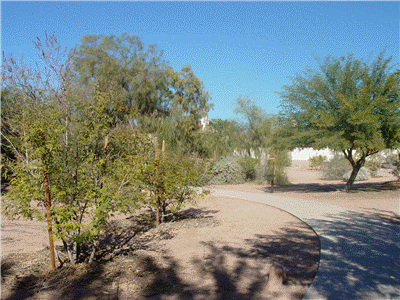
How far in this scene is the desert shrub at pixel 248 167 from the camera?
24.5 meters

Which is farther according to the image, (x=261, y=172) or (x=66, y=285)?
(x=261, y=172)

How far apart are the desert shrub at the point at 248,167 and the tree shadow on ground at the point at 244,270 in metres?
16.7

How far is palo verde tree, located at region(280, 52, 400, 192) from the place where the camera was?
14.6 m

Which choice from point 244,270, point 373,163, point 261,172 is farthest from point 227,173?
point 244,270

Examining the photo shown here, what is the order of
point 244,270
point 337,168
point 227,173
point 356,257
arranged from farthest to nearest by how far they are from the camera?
1. point 337,168
2. point 227,173
3. point 356,257
4. point 244,270

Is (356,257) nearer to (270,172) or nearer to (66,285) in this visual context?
(66,285)

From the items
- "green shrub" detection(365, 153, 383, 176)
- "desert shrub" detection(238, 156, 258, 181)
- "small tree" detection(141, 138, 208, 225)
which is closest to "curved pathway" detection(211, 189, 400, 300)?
"small tree" detection(141, 138, 208, 225)

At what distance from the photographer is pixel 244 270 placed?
5.65 m

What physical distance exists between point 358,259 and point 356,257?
12cm

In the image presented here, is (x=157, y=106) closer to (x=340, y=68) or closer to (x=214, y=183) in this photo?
(x=214, y=183)

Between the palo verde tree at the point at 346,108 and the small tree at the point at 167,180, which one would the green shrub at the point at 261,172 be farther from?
the small tree at the point at 167,180

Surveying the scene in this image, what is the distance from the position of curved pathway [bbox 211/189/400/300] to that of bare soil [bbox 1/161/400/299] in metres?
0.25

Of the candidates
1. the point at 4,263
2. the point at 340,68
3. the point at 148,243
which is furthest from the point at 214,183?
the point at 4,263

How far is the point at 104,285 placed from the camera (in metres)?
4.98
